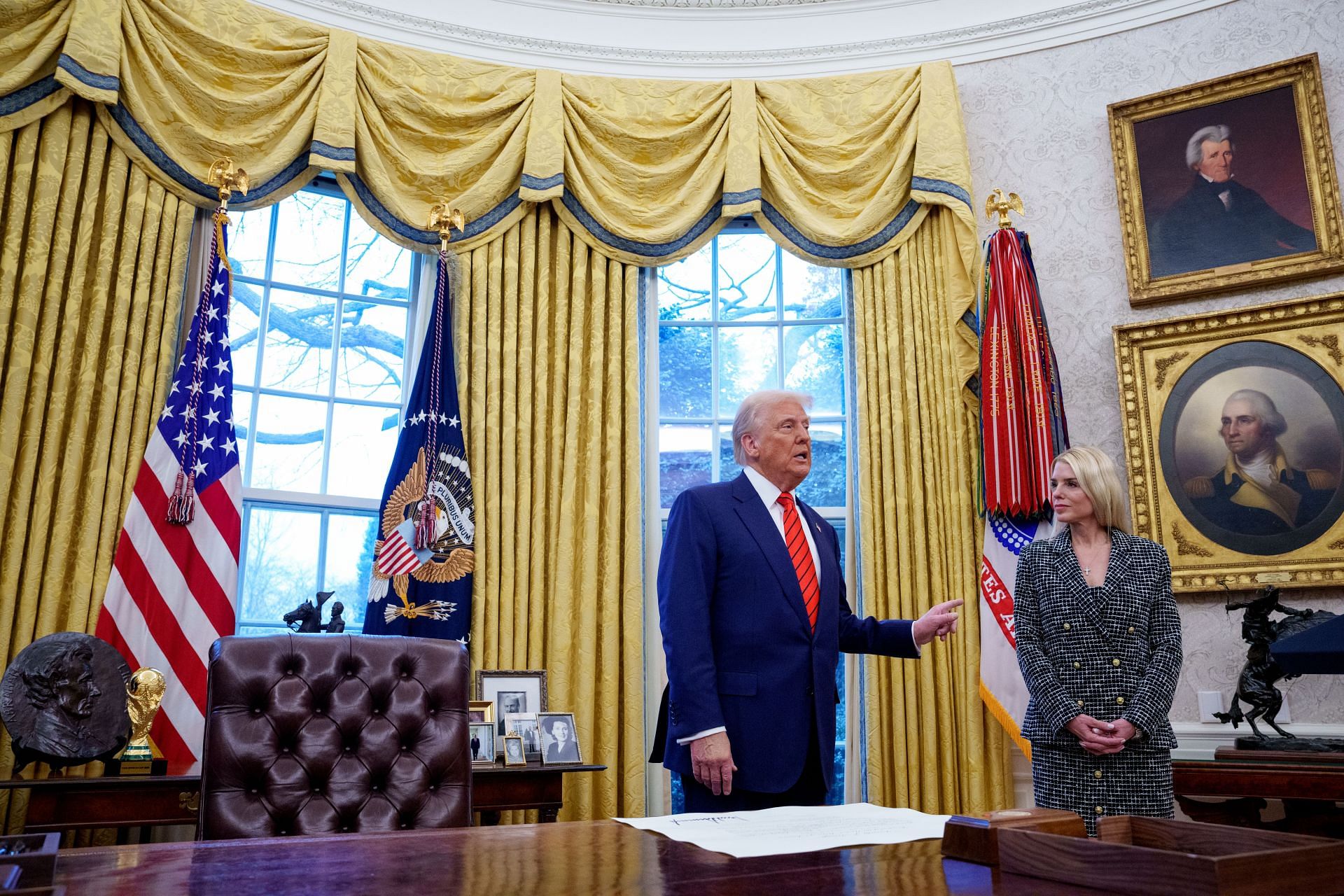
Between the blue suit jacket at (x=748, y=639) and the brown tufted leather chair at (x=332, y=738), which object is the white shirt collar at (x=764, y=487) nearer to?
the blue suit jacket at (x=748, y=639)

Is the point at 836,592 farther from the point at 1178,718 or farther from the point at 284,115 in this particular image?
the point at 284,115

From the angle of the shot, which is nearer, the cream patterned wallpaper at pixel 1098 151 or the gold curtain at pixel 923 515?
the gold curtain at pixel 923 515

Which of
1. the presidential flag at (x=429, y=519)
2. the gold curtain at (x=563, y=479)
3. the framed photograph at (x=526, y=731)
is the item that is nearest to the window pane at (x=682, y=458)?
the gold curtain at (x=563, y=479)

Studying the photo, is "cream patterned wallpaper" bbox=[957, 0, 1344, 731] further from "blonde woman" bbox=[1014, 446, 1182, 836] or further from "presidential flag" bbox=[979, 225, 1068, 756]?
"blonde woman" bbox=[1014, 446, 1182, 836]

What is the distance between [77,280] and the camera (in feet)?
11.8

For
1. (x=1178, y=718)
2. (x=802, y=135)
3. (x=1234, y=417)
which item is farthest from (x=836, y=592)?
(x=802, y=135)

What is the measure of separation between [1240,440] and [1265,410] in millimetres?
149

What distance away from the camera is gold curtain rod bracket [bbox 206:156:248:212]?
379 cm

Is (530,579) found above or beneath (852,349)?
beneath

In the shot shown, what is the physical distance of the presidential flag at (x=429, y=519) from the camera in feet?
12.5

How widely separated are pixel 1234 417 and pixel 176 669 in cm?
407

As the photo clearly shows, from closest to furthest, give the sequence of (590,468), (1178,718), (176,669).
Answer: (176,669)
(1178,718)
(590,468)

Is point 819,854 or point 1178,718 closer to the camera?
point 819,854

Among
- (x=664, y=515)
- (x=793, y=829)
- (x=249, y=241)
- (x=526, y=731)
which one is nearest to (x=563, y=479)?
(x=664, y=515)
